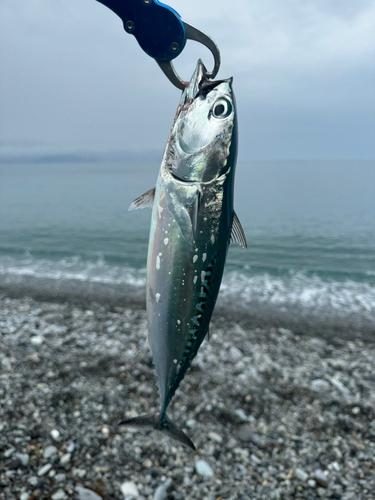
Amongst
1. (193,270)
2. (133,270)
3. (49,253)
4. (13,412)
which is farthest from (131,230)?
(193,270)

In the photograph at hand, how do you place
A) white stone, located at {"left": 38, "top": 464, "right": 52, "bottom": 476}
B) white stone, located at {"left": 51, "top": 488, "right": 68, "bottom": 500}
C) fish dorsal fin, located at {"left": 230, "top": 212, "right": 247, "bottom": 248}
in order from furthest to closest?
white stone, located at {"left": 38, "top": 464, "right": 52, "bottom": 476} → white stone, located at {"left": 51, "top": 488, "right": 68, "bottom": 500} → fish dorsal fin, located at {"left": 230, "top": 212, "right": 247, "bottom": 248}

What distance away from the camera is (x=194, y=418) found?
4562mm

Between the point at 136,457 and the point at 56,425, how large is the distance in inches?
43.9

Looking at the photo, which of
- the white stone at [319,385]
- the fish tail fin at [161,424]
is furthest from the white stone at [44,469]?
the white stone at [319,385]

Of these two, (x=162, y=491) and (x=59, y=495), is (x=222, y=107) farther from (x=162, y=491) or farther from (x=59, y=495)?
(x=59, y=495)

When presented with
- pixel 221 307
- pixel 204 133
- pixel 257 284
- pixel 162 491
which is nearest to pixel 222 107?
pixel 204 133

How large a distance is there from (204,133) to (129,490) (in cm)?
357

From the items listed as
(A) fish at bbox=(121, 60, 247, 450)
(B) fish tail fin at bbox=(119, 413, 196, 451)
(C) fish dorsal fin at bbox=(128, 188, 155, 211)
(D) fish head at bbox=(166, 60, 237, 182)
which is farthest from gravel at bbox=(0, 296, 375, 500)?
(D) fish head at bbox=(166, 60, 237, 182)

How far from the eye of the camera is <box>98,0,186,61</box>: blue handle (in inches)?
84.8

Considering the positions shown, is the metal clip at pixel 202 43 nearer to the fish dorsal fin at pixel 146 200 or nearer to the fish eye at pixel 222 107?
the fish eye at pixel 222 107

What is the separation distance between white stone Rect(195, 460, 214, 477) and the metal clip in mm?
3817

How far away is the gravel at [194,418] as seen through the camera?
12.2 ft

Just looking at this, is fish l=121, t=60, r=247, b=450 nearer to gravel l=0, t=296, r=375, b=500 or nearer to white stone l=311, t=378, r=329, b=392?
gravel l=0, t=296, r=375, b=500

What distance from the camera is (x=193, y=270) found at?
6.91 ft
